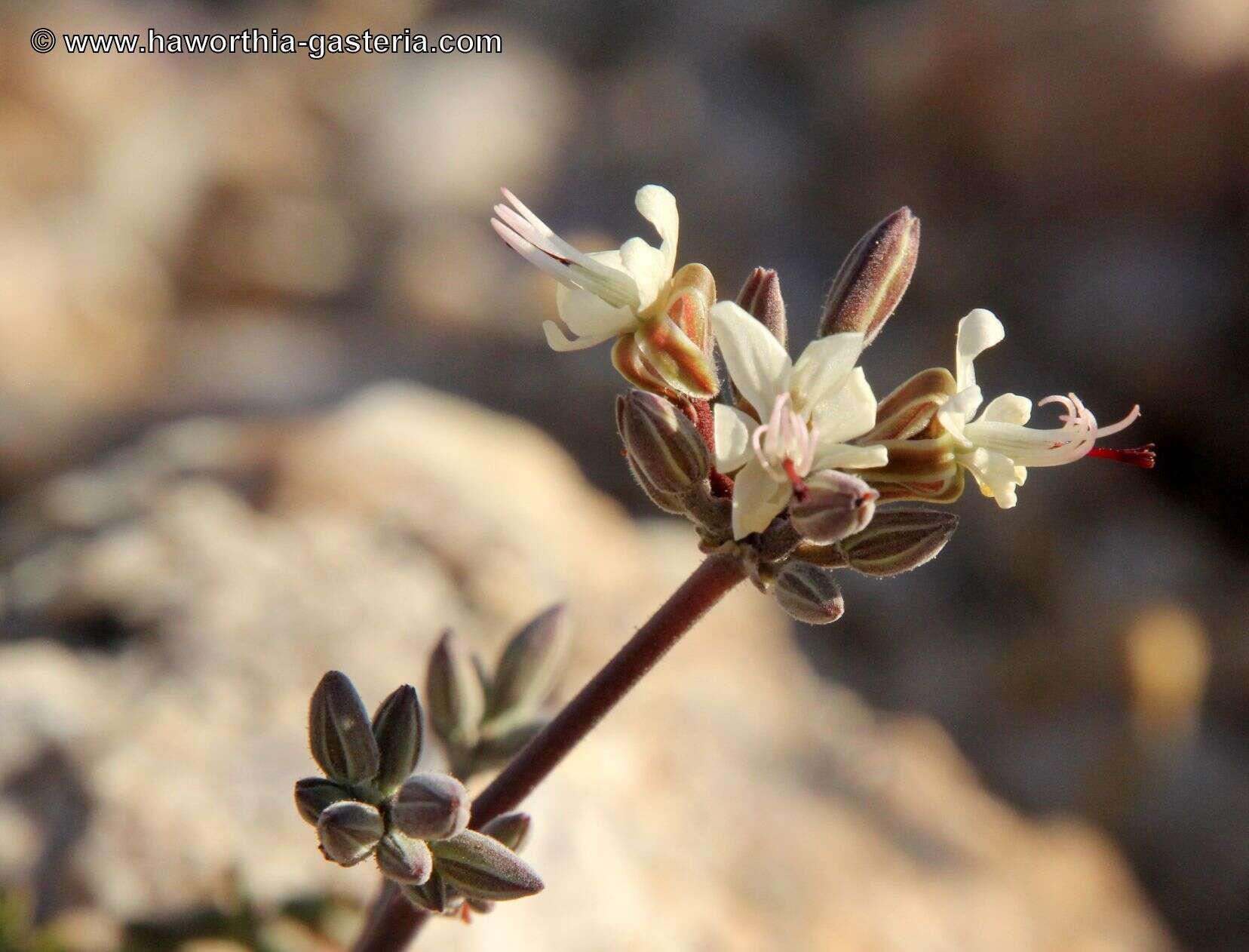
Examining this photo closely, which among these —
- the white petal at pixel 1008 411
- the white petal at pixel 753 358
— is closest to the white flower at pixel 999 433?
the white petal at pixel 1008 411

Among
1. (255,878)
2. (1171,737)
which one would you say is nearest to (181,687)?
(255,878)

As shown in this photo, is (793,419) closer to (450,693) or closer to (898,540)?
(898,540)

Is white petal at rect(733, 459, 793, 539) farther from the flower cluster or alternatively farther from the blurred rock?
the blurred rock

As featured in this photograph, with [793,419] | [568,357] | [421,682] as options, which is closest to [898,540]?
[793,419]

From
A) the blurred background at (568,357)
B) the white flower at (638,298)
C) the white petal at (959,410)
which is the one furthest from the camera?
the blurred background at (568,357)

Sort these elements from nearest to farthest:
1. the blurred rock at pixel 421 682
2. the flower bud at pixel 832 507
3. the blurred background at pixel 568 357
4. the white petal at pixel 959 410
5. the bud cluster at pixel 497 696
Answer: the flower bud at pixel 832 507 < the white petal at pixel 959 410 < the bud cluster at pixel 497 696 < the blurred rock at pixel 421 682 < the blurred background at pixel 568 357

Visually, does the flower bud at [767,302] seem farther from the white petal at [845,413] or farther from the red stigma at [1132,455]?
the red stigma at [1132,455]

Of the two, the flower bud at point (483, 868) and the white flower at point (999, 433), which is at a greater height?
the white flower at point (999, 433)
